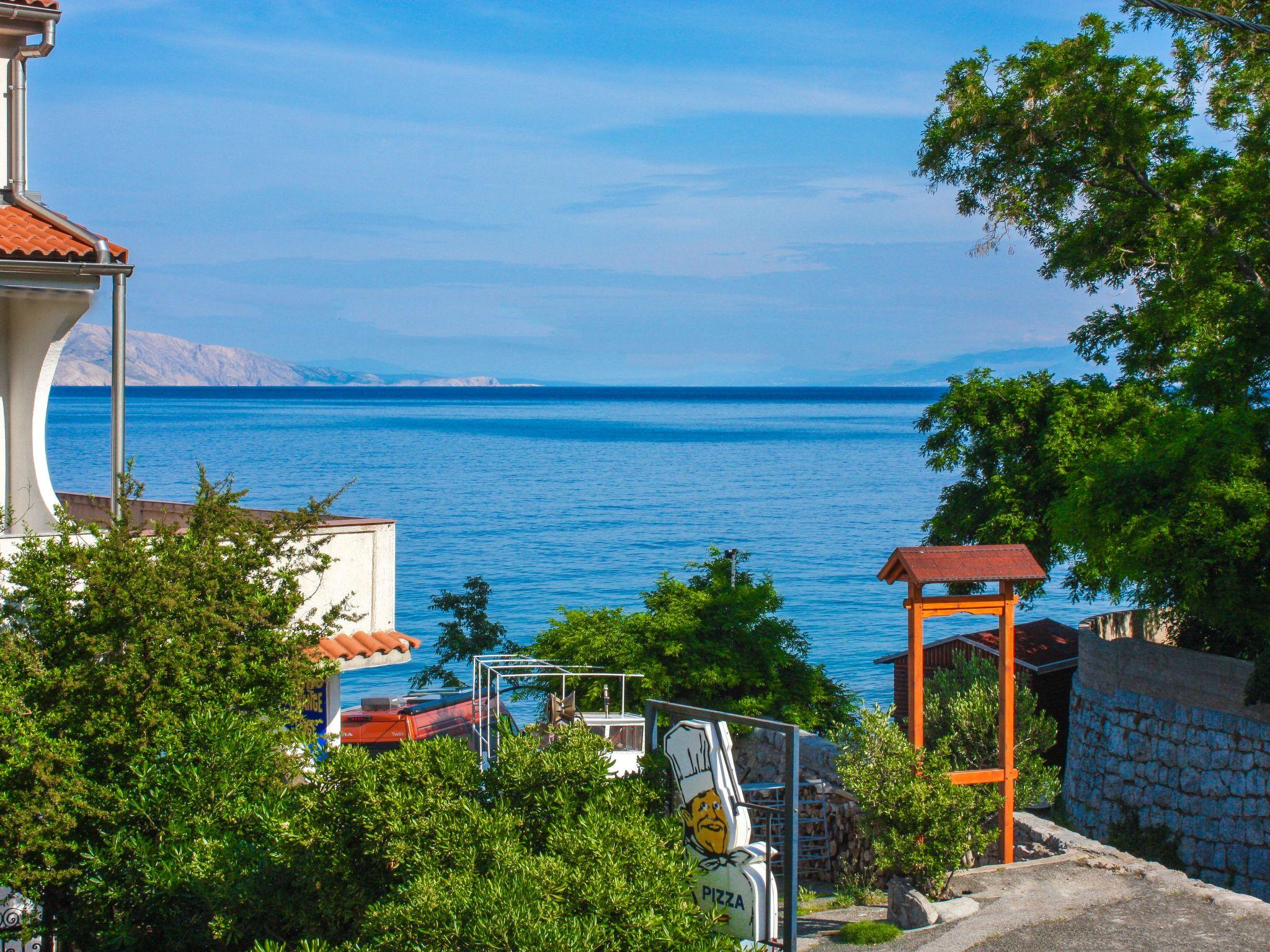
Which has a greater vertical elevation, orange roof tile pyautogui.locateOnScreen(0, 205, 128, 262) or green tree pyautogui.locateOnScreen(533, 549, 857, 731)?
orange roof tile pyautogui.locateOnScreen(0, 205, 128, 262)

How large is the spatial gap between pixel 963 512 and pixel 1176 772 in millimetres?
10635

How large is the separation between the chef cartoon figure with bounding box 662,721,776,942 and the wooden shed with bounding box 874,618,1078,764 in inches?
628

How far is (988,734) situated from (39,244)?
1309 centimetres

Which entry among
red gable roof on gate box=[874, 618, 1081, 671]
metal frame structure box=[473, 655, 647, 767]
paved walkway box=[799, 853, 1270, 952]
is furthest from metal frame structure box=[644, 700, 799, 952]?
red gable roof on gate box=[874, 618, 1081, 671]

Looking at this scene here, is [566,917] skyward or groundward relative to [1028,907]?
skyward

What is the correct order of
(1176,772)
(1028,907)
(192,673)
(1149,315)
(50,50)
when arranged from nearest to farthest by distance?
1. (192,673)
2. (1028,907)
3. (50,50)
4. (1176,772)
5. (1149,315)

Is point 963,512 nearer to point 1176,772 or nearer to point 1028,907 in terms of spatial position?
point 1176,772

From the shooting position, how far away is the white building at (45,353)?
1106 cm

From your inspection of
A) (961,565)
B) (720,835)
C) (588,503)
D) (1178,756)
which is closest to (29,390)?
(720,835)

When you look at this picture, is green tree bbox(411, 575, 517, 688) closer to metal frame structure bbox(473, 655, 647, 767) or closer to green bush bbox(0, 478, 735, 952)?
metal frame structure bbox(473, 655, 647, 767)

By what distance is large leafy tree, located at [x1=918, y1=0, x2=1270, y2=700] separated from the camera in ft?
58.6

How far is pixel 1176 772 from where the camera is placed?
55.6 feet

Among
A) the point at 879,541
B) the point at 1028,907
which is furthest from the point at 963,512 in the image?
the point at 879,541

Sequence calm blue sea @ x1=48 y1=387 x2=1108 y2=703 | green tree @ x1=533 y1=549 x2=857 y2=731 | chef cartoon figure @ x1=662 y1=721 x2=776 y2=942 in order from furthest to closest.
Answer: calm blue sea @ x1=48 y1=387 x2=1108 y2=703
green tree @ x1=533 y1=549 x2=857 y2=731
chef cartoon figure @ x1=662 y1=721 x2=776 y2=942
